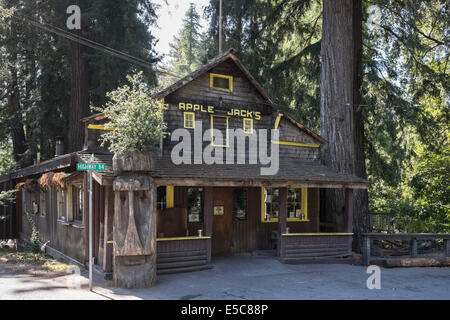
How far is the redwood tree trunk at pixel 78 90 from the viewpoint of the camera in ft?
67.8

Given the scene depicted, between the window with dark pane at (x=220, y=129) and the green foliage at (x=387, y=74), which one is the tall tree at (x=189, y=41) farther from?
the window with dark pane at (x=220, y=129)

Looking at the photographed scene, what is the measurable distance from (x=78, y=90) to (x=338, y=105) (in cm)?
1273

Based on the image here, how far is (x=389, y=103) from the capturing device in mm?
18844

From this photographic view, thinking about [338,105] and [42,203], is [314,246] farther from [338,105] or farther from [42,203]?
[42,203]

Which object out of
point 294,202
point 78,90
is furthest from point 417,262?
point 78,90

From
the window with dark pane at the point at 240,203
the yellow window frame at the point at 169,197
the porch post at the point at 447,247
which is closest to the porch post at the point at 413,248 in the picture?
the porch post at the point at 447,247

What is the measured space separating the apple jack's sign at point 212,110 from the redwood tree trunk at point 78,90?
858cm

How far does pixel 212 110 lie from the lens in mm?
14680

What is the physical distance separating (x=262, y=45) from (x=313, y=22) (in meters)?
3.29

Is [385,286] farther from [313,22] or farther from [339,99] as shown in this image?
[313,22]

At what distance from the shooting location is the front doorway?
14.7m

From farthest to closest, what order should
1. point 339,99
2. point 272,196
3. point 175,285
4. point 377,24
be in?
point 377,24
point 339,99
point 272,196
point 175,285
